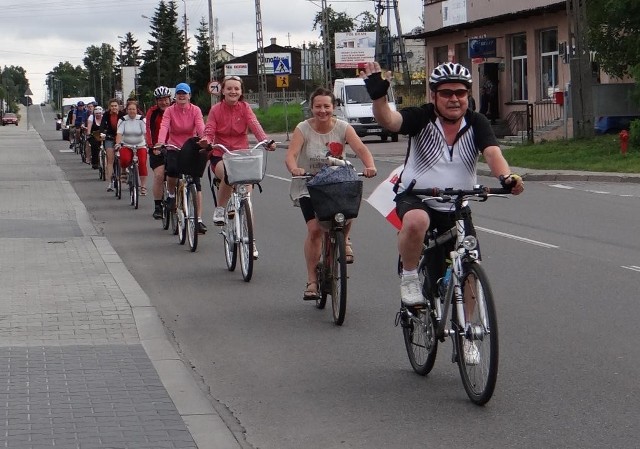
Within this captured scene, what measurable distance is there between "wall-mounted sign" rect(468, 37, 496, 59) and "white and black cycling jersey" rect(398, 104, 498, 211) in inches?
1540

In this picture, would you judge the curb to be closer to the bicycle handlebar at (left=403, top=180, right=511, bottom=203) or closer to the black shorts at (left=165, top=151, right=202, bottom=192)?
the bicycle handlebar at (left=403, top=180, right=511, bottom=203)

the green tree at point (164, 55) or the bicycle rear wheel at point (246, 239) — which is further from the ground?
the green tree at point (164, 55)

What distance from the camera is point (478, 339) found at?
6.32m

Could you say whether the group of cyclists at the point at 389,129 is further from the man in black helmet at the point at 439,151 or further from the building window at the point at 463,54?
the building window at the point at 463,54

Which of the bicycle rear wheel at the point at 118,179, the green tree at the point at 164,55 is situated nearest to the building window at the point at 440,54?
the bicycle rear wheel at the point at 118,179

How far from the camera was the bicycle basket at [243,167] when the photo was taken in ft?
37.7

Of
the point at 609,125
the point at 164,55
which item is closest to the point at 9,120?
the point at 164,55

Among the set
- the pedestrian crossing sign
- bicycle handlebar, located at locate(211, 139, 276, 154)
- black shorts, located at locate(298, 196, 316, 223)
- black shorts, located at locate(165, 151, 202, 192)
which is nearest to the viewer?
black shorts, located at locate(298, 196, 316, 223)

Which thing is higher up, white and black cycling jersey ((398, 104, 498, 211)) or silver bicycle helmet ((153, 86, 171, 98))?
silver bicycle helmet ((153, 86, 171, 98))

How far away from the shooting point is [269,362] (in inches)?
311

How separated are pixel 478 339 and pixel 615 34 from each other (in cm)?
3002

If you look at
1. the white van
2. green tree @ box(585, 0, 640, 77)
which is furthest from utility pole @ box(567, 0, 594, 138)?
the white van

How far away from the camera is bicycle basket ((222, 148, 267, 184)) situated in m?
11.5

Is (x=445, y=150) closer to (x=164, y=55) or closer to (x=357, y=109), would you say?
(x=357, y=109)
